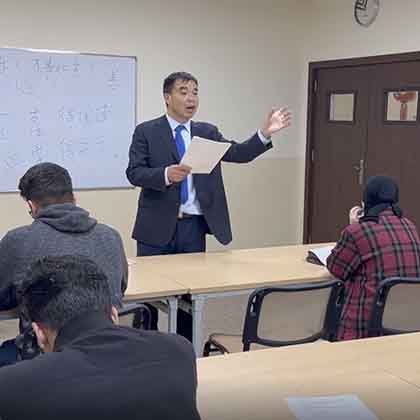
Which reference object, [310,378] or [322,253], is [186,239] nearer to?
[322,253]

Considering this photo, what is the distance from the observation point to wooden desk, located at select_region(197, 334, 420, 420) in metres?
1.74

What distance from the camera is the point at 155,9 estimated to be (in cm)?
555

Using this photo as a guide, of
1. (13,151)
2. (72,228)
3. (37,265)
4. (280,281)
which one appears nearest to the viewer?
(37,265)

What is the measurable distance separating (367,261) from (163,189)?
112cm

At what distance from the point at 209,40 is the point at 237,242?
178 centimetres

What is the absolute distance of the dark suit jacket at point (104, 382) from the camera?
3.96 feet

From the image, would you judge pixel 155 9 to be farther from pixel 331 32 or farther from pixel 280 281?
pixel 280 281

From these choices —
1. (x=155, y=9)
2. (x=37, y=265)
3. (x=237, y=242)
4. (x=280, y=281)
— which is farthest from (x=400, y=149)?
(x=37, y=265)

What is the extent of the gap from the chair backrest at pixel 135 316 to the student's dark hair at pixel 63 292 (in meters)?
0.81

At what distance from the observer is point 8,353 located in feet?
8.88

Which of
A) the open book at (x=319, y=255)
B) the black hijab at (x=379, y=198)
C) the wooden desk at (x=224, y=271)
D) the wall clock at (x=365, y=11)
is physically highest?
the wall clock at (x=365, y=11)

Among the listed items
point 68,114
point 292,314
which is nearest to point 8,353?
point 292,314

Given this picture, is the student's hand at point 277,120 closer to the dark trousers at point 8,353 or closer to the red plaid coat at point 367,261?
the red plaid coat at point 367,261

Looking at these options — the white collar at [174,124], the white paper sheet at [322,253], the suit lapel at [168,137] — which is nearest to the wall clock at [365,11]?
the white collar at [174,124]
